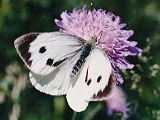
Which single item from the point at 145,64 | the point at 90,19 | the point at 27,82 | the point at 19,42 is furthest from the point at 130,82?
the point at 27,82

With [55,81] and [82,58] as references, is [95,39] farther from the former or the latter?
[55,81]

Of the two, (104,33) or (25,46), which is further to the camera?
(104,33)

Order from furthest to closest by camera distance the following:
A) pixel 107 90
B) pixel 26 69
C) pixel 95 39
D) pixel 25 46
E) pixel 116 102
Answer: pixel 26 69 → pixel 116 102 → pixel 95 39 → pixel 25 46 → pixel 107 90

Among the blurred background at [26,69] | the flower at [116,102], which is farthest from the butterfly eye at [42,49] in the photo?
the flower at [116,102]

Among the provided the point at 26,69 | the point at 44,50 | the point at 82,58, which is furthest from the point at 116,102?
the point at 44,50

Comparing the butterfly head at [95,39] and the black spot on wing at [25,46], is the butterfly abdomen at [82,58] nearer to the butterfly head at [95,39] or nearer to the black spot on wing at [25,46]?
the butterfly head at [95,39]
